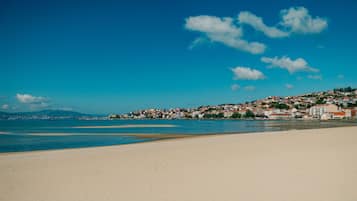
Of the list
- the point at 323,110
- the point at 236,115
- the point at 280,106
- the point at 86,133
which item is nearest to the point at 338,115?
the point at 323,110

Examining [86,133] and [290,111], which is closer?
[86,133]

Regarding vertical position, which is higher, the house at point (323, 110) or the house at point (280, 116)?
the house at point (323, 110)

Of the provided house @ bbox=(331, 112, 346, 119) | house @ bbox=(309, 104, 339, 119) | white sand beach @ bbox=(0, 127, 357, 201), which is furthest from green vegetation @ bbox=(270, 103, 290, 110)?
white sand beach @ bbox=(0, 127, 357, 201)

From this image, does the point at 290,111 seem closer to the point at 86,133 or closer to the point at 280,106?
the point at 280,106

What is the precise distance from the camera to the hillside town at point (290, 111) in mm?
107625

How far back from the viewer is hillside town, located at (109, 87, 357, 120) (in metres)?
108

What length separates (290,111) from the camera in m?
127

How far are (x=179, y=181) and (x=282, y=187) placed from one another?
7.55 ft

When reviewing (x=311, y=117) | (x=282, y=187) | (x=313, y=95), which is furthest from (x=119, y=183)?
(x=313, y=95)

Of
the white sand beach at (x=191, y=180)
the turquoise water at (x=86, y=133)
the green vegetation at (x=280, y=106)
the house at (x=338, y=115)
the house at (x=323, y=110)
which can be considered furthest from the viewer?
the green vegetation at (x=280, y=106)

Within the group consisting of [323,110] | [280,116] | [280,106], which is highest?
[280,106]

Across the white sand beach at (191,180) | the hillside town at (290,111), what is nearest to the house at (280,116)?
the hillside town at (290,111)

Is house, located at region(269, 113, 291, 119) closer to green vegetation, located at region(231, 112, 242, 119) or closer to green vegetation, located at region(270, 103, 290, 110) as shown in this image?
green vegetation, located at region(270, 103, 290, 110)

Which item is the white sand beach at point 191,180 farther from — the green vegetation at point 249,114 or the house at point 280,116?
the green vegetation at point 249,114
